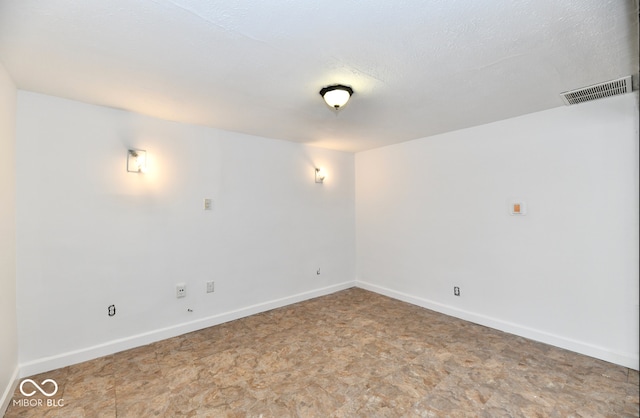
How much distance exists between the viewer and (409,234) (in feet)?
13.4

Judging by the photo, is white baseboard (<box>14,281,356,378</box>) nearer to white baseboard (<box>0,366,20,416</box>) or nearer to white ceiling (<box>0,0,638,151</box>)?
white baseboard (<box>0,366,20,416</box>)

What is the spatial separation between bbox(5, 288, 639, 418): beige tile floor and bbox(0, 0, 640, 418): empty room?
0.07 feet

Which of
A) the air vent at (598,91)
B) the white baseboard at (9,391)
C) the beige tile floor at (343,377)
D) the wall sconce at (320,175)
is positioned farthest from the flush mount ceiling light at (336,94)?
the white baseboard at (9,391)

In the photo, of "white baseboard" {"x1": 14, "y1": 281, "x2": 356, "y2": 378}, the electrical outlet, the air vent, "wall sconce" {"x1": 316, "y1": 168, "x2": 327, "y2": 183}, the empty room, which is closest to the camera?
the empty room

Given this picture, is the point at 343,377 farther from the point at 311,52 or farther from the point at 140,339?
the point at 311,52

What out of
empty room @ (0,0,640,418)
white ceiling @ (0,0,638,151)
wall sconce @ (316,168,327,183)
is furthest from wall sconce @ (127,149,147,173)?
wall sconce @ (316,168,327,183)

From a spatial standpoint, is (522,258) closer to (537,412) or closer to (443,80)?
(537,412)

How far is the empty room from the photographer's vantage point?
5.38 ft

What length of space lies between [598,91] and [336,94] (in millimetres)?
2165

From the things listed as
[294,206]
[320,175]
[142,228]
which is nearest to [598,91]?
[320,175]

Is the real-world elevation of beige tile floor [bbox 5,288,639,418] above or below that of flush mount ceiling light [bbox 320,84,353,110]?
below

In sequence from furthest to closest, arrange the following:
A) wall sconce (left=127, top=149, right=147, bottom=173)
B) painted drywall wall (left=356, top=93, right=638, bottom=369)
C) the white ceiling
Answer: wall sconce (left=127, top=149, right=147, bottom=173), painted drywall wall (left=356, top=93, right=638, bottom=369), the white ceiling

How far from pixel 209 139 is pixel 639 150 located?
3.43 metres

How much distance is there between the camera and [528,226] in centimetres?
296
